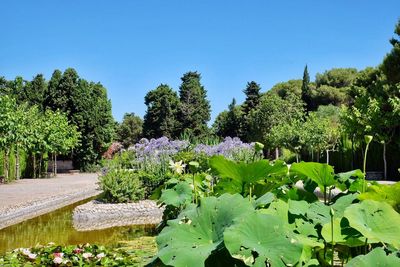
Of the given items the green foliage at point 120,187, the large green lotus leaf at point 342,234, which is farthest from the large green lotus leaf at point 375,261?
the green foliage at point 120,187

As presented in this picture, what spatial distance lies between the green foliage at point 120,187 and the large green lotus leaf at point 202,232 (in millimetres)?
9575

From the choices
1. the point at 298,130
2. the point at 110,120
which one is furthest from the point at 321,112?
the point at 110,120

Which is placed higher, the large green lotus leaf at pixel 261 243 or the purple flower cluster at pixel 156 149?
the purple flower cluster at pixel 156 149

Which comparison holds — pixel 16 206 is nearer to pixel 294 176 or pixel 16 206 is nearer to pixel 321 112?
pixel 294 176

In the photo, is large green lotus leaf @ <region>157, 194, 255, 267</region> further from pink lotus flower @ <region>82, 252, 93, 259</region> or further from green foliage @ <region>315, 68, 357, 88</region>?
green foliage @ <region>315, 68, 357, 88</region>

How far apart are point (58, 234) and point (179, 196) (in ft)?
20.4

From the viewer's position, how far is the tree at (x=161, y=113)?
3928 centimetres

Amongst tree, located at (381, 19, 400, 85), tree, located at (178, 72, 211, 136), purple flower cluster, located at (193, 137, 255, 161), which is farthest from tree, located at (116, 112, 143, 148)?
purple flower cluster, located at (193, 137, 255, 161)

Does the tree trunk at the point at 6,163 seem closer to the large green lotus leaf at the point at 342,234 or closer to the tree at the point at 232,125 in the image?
the large green lotus leaf at the point at 342,234

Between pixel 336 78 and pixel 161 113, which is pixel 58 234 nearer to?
pixel 161 113

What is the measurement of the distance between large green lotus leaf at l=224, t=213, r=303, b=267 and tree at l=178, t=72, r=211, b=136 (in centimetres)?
3601

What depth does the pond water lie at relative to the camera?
7988 mm

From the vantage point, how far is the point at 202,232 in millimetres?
1508

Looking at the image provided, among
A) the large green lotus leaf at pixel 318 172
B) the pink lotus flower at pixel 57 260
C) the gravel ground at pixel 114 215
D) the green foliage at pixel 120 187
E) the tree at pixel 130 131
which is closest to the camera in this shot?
the large green lotus leaf at pixel 318 172
